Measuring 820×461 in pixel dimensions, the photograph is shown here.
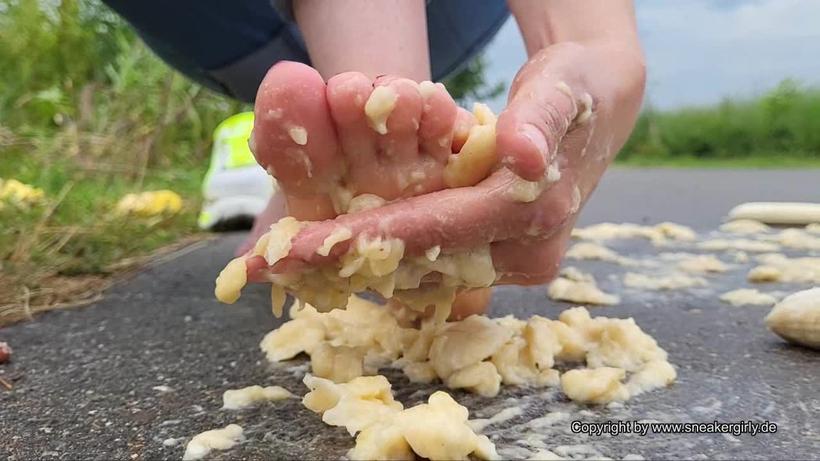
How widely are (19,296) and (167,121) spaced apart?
2.05 meters


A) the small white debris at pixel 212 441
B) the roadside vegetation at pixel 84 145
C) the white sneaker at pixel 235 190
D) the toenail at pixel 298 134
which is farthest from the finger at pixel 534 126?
the white sneaker at pixel 235 190

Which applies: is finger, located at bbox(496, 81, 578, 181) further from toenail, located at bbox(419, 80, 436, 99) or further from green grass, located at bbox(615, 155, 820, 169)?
green grass, located at bbox(615, 155, 820, 169)

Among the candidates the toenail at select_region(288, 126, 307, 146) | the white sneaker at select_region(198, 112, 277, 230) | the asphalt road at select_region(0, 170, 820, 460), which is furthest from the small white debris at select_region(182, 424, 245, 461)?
the white sneaker at select_region(198, 112, 277, 230)

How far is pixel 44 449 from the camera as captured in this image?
703 mm

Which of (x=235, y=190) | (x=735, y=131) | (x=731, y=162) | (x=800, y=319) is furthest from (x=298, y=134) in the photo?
(x=735, y=131)

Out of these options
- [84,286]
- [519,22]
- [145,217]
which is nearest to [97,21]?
[145,217]

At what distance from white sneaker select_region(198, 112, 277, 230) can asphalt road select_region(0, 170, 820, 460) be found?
845mm

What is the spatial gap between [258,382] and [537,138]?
0.43 m

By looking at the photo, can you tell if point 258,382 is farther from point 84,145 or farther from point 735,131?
point 735,131

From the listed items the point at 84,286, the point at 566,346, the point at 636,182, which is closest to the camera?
the point at 566,346

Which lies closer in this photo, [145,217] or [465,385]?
[465,385]

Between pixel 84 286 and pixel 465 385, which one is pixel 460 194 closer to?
pixel 465 385

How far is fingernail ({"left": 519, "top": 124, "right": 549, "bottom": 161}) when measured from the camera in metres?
0.65

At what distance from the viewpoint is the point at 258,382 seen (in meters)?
0.87
